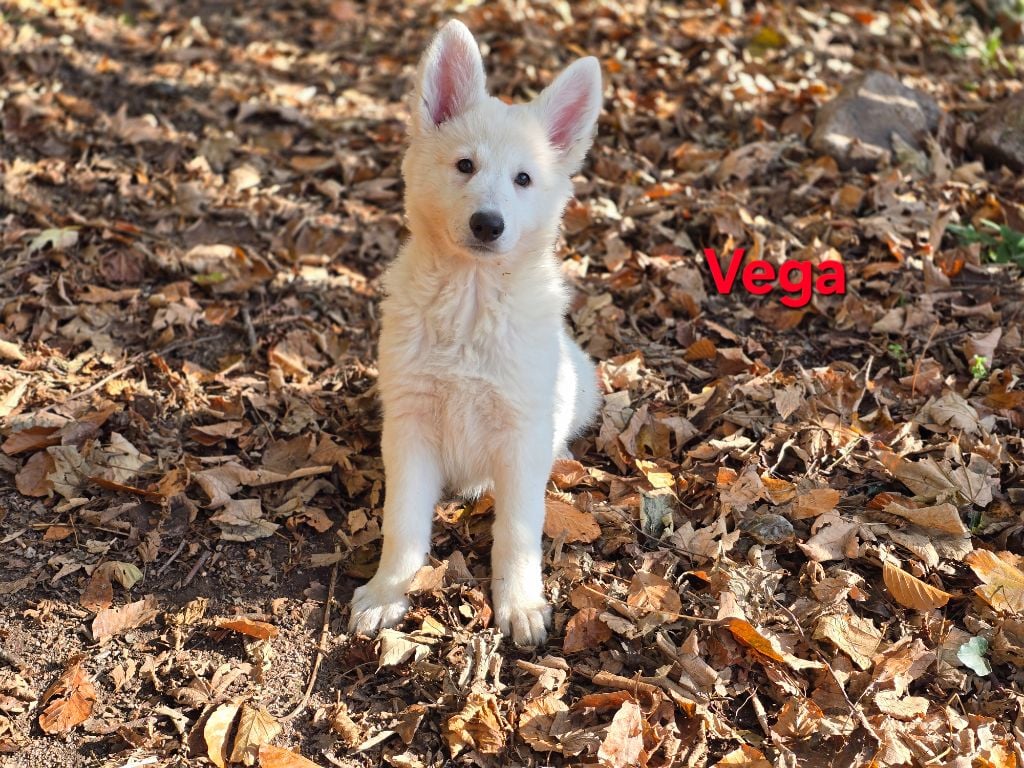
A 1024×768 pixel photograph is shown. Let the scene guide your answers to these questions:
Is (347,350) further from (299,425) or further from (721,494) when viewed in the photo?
(721,494)

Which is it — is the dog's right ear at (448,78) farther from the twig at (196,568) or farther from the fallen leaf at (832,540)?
the fallen leaf at (832,540)

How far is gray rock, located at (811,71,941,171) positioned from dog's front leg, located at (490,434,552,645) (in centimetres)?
323

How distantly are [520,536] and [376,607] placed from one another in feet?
1.76

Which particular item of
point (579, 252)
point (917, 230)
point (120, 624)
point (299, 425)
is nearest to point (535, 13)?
point (579, 252)

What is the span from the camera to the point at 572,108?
3.43 m

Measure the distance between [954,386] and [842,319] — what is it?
24.7 inches

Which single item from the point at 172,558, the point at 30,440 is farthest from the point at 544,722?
the point at 30,440

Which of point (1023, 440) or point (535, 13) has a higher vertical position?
point (535, 13)

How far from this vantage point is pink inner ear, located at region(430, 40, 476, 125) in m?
3.27

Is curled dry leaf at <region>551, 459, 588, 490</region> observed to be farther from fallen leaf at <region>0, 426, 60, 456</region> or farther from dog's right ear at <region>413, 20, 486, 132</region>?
fallen leaf at <region>0, 426, 60, 456</region>

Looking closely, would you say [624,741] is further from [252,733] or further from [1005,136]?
[1005,136]

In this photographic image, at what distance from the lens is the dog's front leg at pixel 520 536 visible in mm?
3273

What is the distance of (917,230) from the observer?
5047 millimetres

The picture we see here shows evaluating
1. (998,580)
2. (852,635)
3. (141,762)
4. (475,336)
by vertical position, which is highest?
(475,336)
